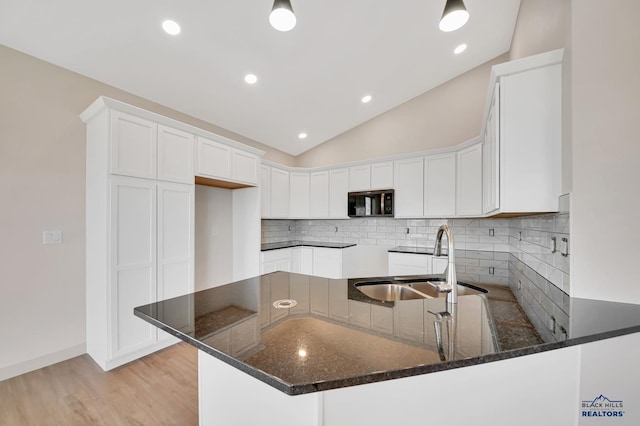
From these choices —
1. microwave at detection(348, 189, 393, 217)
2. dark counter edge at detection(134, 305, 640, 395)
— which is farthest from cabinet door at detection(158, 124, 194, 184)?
microwave at detection(348, 189, 393, 217)

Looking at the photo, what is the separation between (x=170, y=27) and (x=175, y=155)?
113cm

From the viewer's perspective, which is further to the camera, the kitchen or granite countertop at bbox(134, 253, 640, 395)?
the kitchen

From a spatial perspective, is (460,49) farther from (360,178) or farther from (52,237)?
(52,237)

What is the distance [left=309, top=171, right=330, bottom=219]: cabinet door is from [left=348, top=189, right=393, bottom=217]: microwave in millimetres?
509

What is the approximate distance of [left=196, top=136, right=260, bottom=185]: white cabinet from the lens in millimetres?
2905

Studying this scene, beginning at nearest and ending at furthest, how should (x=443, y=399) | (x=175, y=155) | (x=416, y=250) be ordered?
(x=443, y=399) → (x=175, y=155) → (x=416, y=250)

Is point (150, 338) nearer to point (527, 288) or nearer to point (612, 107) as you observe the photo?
point (527, 288)

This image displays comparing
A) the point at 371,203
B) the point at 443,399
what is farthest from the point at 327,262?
the point at 443,399

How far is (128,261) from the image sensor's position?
7.47 feet

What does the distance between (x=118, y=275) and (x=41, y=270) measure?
2.35ft

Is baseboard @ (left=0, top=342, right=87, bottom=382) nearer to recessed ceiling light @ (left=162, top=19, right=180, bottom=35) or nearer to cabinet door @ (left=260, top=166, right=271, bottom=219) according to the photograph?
cabinet door @ (left=260, top=166, right=271, bottom=219)

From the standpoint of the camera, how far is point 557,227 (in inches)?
59.6

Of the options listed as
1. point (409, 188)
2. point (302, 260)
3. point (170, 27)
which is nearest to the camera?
point (170, 27)

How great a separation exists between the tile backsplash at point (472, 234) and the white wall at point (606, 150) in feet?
0.30
